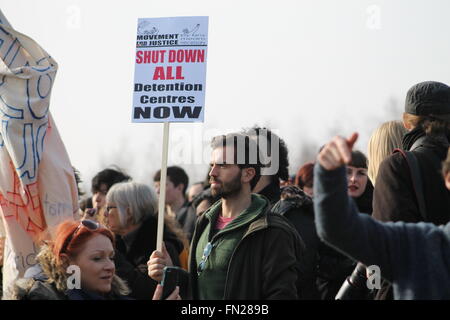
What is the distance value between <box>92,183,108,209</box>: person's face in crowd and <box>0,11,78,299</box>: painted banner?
2300mm

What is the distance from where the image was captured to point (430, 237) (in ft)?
11.7

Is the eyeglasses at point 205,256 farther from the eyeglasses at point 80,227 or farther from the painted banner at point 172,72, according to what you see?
the painted banner at point 172,72

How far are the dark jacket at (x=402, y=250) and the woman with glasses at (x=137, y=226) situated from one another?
3071mm

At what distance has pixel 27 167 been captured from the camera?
5.74m

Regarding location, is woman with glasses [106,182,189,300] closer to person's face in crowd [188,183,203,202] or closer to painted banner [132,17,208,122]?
painted banner [132,17,208,122]

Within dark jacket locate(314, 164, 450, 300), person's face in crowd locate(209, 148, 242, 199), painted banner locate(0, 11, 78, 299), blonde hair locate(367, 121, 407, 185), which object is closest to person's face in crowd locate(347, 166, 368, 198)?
blonde hair locate(367, 121, 407, 185)

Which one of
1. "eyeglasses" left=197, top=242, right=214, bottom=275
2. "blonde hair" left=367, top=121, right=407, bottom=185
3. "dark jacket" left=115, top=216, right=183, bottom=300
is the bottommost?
"dark jacket" left=115, top=216, right=183, bottom=300

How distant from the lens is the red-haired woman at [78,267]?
4.67 meters

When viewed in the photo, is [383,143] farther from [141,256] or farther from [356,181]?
[141,256]

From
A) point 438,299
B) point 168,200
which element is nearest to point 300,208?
point 438,299

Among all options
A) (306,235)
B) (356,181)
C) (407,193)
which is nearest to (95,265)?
(306,235)

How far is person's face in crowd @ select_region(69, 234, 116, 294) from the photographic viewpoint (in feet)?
16.0
